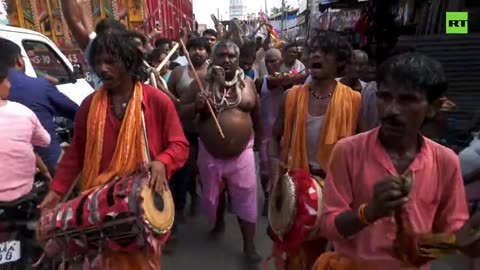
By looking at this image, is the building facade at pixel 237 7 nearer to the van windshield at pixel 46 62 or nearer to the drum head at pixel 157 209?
the van windshield at pixel 46 62

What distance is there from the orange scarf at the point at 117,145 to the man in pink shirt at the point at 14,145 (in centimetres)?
60

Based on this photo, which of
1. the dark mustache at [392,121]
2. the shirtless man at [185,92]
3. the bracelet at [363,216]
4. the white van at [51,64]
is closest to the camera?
the bracelet at [363,216]

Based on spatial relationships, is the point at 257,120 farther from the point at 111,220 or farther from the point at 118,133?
the point at 111,220

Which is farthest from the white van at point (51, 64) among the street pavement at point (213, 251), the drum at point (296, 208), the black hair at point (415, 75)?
the black hair at point (415, 75)

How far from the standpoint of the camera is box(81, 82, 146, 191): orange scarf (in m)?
2.97

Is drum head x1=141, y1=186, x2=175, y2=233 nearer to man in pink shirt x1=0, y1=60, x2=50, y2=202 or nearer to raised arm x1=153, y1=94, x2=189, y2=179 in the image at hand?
raised arm x1=153, y1=94, x2=189, y2=179

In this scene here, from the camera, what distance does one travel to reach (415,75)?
6.39ft

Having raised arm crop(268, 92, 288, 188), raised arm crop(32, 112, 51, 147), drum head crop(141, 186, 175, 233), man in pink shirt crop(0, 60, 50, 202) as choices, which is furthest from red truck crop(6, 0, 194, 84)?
drum head crop(141, 186, 175, 233)

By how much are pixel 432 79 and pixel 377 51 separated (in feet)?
28.6

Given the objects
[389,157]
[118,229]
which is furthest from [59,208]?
[389,157]

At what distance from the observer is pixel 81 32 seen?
4.30 meters

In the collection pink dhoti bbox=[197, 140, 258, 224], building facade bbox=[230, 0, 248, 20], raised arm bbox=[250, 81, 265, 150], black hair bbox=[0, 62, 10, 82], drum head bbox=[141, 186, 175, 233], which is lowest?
building facade bbox=[230, 0, 248, 20]

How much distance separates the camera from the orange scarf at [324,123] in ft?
11.2

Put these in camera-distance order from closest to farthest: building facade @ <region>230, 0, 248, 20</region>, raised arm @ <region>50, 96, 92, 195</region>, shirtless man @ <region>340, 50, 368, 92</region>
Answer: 1. raised arm @ <region>50, 96, 92, 195</region>
2. shirtless man @ <region>340, 50, 368, 92</region>
3. building facade @ <region>230, 0, 248, 20</region>
